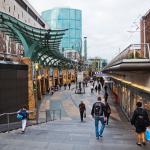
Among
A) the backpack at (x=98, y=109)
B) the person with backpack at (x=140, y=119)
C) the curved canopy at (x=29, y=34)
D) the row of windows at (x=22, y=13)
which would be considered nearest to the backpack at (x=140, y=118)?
the person with backpack at (x=140, y=119)

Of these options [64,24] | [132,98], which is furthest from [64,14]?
[132,98]

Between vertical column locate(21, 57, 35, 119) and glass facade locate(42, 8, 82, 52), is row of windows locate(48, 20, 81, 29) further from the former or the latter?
vertical column locate(21, 57, 35, 119)

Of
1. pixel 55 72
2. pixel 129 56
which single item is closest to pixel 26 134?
pixel 129 56

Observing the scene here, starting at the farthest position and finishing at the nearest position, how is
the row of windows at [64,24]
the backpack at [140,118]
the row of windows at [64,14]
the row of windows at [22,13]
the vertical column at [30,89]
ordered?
the row of windows at [64,14], the row of windows at [64,24], the row of windows at [22,13], the vertical column at [30,89], the backpack at [140,118]

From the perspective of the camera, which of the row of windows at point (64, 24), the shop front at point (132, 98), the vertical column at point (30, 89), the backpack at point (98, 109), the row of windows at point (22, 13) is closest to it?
the backpack at point (98, 109)

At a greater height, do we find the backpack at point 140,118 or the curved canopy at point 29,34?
the curved canopy at point 29,34

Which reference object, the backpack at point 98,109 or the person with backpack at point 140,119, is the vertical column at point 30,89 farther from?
the person with backpack at point 140,119

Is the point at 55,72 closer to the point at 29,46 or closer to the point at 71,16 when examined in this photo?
the point at 29,46

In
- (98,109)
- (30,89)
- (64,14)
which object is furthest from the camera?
(64,14)

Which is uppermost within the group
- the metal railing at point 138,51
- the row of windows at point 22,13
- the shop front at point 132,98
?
the row of windows at point 22,13

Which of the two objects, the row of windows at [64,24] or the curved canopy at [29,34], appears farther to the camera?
the row of windows at [64,24]

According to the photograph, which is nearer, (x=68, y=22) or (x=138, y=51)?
(x=138, y=51)

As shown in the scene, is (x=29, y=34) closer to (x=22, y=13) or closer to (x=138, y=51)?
(x=138, y=51)

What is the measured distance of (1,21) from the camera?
87.8ft
